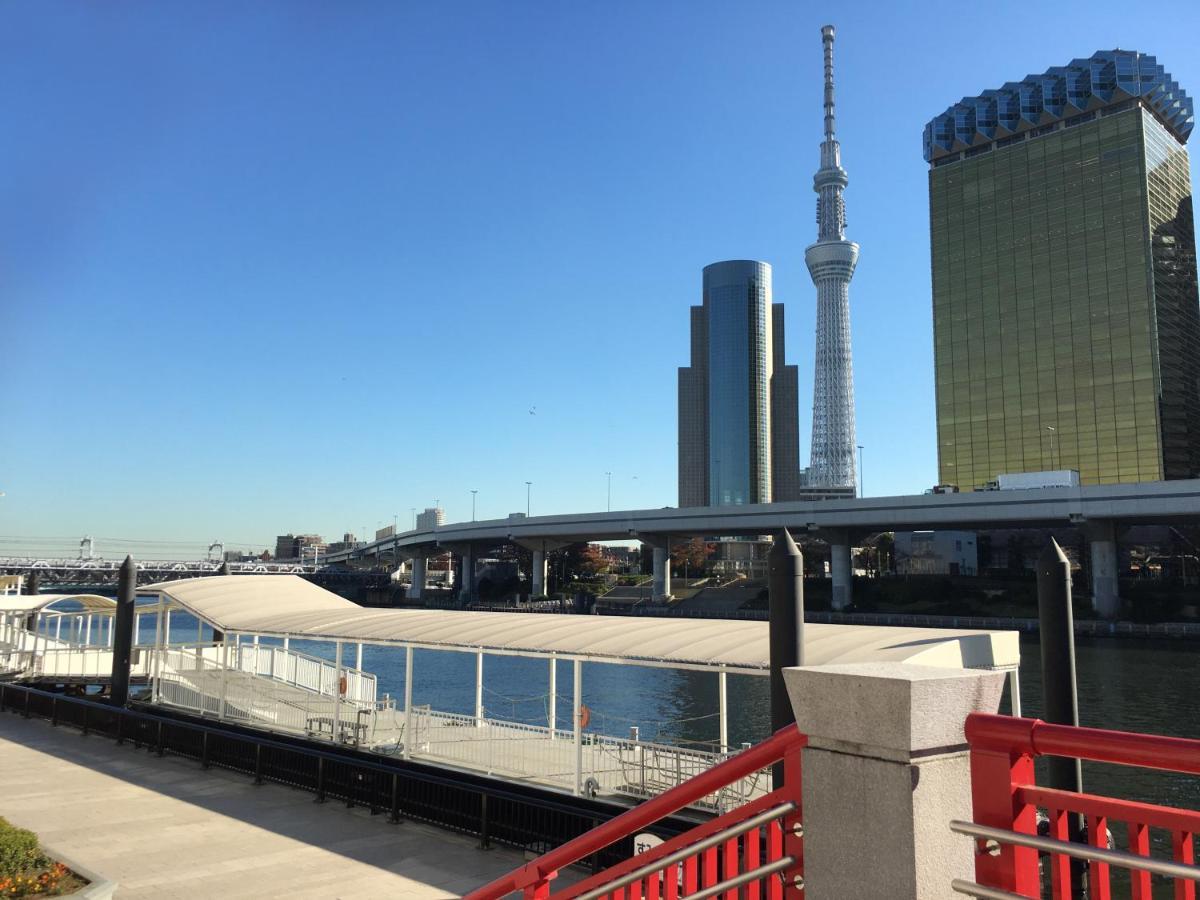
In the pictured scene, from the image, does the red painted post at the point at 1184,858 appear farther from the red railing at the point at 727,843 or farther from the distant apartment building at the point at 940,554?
the distant apartment building at the point at 940,554

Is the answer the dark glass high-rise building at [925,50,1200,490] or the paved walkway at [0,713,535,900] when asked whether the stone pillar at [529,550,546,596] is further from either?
the paved walkway at [0,713,535,900]

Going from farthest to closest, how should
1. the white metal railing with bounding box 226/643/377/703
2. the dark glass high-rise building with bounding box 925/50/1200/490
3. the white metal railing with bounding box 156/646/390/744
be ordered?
1. the dark glass high-rise building with bounding box 925/50/1200/490
2. the white metal railing with bounding box 226/643/377/703
3. the white metal railing with bounding box 156/646/390/744

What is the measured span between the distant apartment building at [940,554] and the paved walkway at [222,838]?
115 metres

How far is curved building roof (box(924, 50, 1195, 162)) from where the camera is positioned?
168250 mm

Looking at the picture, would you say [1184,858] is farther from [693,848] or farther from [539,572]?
[539,572]

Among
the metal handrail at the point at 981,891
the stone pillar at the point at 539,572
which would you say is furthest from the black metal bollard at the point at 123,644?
the stone pillar at the point at 539,572

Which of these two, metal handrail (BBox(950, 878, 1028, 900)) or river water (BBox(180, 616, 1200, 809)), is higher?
metal handrail (BBox(950, 878, 1028, 900))

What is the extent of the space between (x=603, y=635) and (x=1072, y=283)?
170 m

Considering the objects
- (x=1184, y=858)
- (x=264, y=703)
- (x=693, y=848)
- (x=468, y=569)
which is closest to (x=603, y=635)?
(x=264, y=703)

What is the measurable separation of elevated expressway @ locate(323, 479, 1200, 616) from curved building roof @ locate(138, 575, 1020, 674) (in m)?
64.1

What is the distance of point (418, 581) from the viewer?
140m

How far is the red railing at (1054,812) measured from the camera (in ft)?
9.42

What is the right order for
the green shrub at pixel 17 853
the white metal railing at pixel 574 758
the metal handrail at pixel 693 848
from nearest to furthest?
the metal handrail at pixel 693 848 < the green shrub at pixel 17 853 < the white metal railing at pixel 574 758

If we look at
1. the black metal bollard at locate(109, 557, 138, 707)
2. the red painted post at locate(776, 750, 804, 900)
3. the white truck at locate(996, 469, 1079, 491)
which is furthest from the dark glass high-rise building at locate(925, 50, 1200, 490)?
the red painted post at locate(776, 750, 804, 900)
